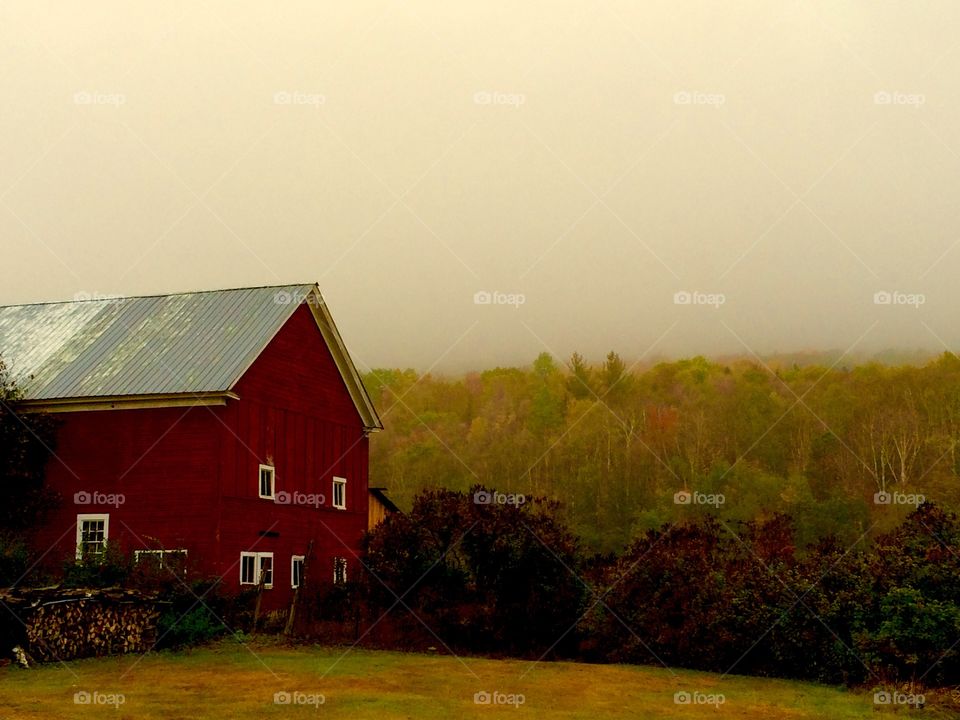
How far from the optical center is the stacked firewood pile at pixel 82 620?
25.8 metres

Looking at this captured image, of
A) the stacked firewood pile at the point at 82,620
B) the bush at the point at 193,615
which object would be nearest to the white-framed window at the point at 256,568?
the bush at the point at 193,615

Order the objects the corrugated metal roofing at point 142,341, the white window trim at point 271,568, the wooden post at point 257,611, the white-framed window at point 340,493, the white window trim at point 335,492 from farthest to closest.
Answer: the white-framed window at point 340,493 < the white window trim at point 335,492 < the corrugated metal roofing at point 142,341 < the white window trim at point 271,568 < the wooden post at point 257,611

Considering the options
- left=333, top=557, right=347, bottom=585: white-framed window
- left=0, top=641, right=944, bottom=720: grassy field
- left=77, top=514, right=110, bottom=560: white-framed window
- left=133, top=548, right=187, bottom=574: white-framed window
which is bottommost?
left=0, top=641, right=944, bottom=720: grassy field

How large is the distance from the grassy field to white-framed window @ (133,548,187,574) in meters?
3.52

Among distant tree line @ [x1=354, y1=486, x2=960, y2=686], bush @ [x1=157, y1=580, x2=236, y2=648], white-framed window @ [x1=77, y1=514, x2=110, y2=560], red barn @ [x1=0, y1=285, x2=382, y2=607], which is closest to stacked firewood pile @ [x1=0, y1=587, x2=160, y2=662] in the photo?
bush @ [x1=157, y1=580, x2=236, y2=648]

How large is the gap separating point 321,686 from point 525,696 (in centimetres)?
390

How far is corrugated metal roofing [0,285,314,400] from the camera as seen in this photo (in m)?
36.2

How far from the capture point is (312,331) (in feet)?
132

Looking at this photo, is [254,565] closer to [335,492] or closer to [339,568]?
[339,568]

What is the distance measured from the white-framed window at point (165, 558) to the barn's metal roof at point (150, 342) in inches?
187

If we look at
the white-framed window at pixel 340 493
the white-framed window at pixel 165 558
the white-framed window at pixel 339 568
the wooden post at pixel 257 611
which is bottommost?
the wooden post at pixel 257 611

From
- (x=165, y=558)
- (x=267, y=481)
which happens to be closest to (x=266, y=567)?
(x=267, y=481)

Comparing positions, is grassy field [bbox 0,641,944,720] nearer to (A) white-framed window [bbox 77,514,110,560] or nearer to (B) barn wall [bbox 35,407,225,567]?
(B) barn wall [bbox 35,407,225,567]

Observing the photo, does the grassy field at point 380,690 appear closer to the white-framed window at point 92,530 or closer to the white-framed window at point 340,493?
the white-framed window at point 92,530
